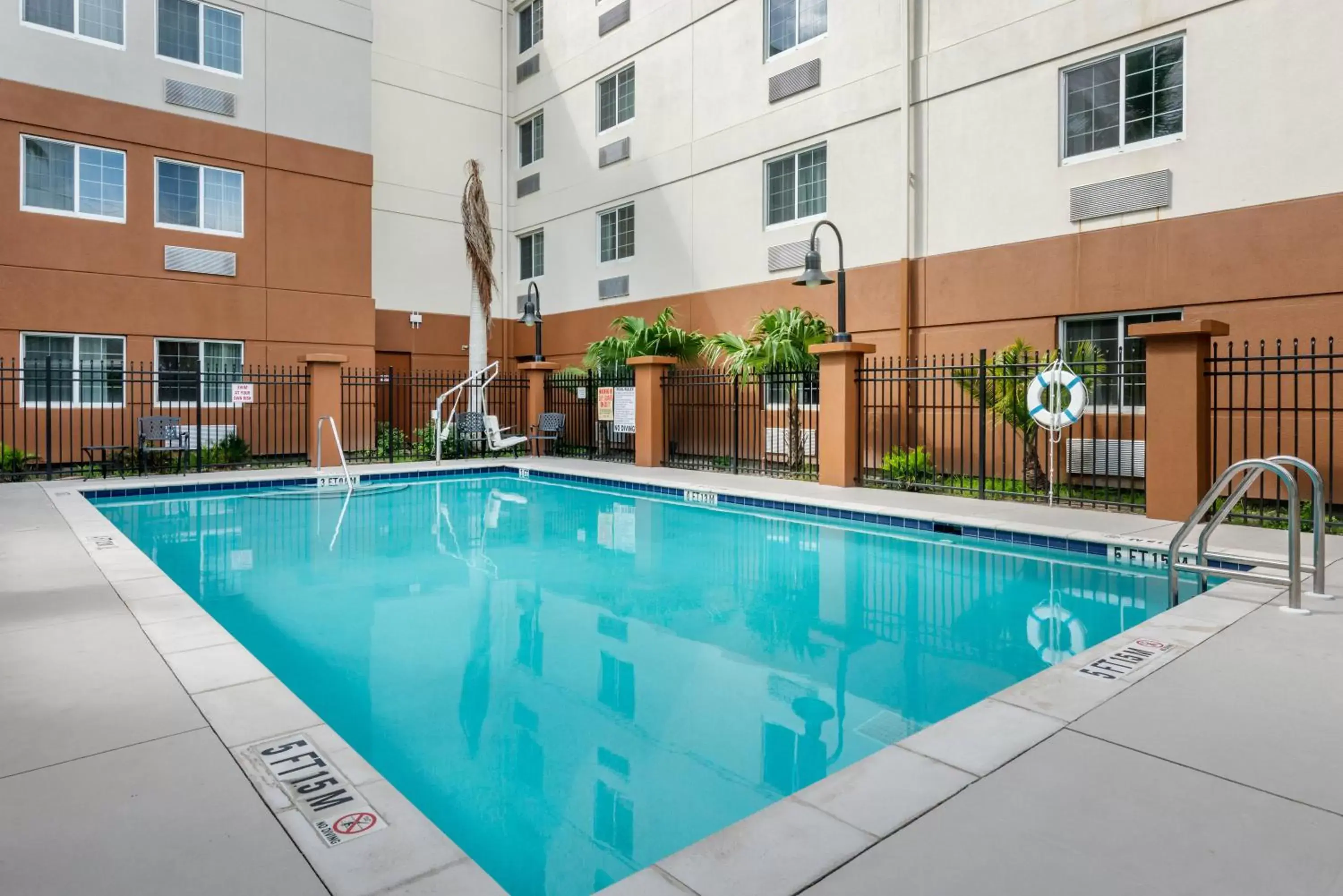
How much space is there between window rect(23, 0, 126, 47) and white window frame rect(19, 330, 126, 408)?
5044mm

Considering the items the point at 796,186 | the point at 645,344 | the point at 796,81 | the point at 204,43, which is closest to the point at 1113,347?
the point at 796,186

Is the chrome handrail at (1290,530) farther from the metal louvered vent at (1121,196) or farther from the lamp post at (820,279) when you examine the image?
the lamp post at (820,279)

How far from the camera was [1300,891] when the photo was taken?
1.99 m

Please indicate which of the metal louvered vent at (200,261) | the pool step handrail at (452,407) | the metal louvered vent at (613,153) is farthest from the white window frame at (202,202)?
the metal louvered vent at (613,153)

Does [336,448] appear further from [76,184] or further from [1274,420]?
[1274,420]

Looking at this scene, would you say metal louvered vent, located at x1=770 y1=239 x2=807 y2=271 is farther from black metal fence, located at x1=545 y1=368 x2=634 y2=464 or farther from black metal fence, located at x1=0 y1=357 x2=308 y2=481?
black metal fence, located at x1=0 y1=357 x2=308 y2=481

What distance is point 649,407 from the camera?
14352 mm

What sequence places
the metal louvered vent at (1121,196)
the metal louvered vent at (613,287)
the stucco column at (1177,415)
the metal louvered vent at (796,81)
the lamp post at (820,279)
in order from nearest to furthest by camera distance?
the stucco column at (1177,415) → the metal louvered vent at (1121,196) → the lamp post at (820,279) → the metal louvered vent at (796,81) → the metal louvered vent at (613,287)

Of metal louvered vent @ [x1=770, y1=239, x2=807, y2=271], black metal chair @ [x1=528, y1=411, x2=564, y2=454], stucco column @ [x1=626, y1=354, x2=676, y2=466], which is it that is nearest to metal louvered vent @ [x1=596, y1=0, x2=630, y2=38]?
metal louvered vent @ [x1=770, y1=239, x2=807, y2=271]

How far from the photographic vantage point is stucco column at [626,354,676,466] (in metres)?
14.4

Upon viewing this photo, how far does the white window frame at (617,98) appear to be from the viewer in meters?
16.8

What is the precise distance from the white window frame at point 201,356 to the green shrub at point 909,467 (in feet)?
36.6

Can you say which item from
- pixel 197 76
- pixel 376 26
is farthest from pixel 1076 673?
pixel 376 26

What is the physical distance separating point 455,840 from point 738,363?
10.4m
